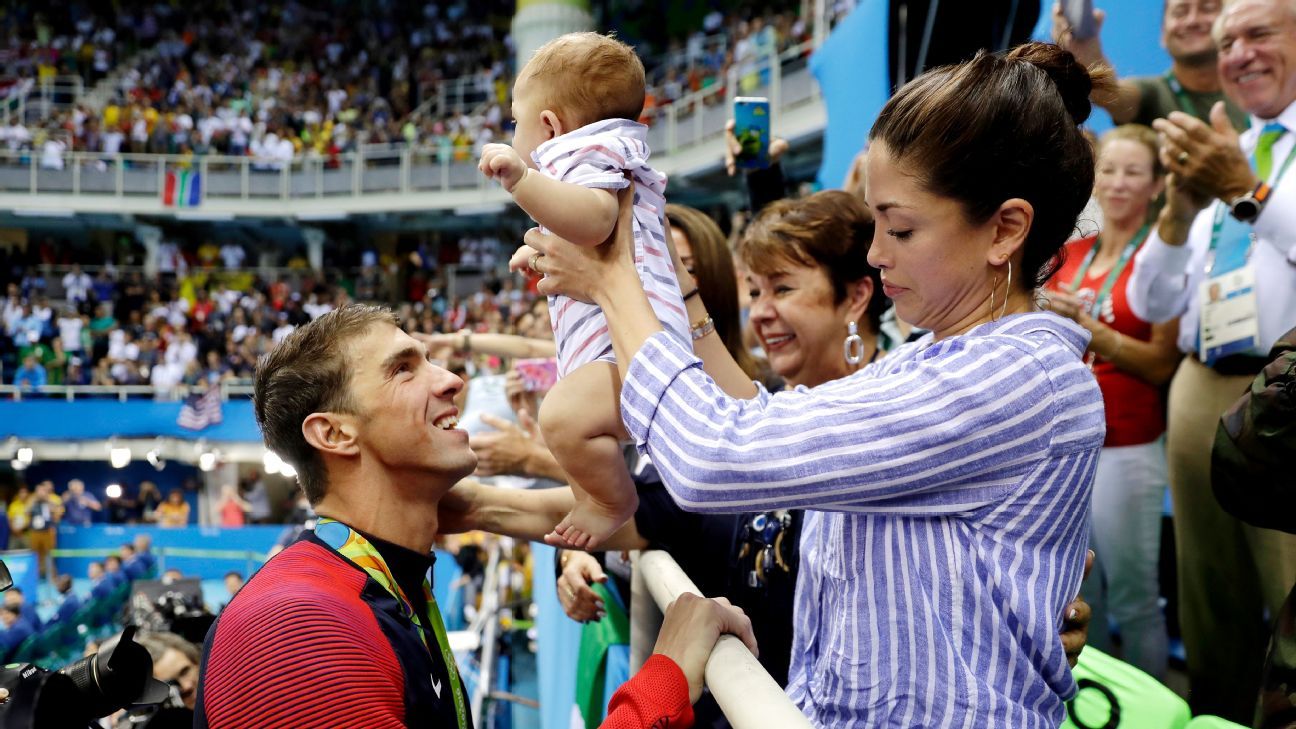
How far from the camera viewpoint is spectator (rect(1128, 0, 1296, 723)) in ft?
6.16

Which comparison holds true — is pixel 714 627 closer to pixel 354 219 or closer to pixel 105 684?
pixel 105 684

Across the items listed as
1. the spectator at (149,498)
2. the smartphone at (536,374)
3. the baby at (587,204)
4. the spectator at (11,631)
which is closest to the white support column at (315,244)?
the spectator at (149,498)

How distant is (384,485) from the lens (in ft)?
Answer: 5.19

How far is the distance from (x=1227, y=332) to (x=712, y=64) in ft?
49.2

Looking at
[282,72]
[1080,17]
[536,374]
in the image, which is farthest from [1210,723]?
[282,72]

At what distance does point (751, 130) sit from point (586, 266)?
1429mm

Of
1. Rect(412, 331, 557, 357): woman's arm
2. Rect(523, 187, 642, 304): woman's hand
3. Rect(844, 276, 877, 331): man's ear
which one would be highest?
Rect(523, 187, 642, 304): woman's hand

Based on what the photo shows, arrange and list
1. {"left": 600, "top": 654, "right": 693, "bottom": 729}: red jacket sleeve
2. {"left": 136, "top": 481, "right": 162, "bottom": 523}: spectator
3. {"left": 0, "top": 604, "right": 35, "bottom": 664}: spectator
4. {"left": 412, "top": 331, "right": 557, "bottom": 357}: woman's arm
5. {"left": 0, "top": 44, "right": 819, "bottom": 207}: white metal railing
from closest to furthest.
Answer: {"left": 600, "top": 654, "right": 693, "bottom": 729}: red jacket sleeve, {"left": 412, "top": 331, "right": 557, "bottom": 357}: woman's arm, {"left": 0, "top": 604, "right": 35, "bottom": 664}: spectator, {"left": 136, "top": 481, "right": 162, "bottom": 523}: spectator, {"left": 0, "top": 44, "right": 819, "bottom": 207}: white metal railing

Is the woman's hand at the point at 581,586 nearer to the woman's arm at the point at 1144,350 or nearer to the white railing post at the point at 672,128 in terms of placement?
the woman's arm at the point at 1144,350

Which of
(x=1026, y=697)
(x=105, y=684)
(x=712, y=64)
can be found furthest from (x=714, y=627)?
(x=712, y=64)

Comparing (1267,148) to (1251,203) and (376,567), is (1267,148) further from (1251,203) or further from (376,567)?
(376,567)

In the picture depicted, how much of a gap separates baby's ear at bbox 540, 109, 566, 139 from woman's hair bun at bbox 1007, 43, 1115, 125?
66cm

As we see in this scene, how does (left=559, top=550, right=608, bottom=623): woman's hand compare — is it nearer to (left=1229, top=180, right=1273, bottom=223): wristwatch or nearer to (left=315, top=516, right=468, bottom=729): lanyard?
(left=315, top=516, right=468, bottom=729): lanyard

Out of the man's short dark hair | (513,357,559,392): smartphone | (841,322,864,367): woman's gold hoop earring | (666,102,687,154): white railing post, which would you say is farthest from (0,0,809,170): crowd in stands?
the man's short dark hair
